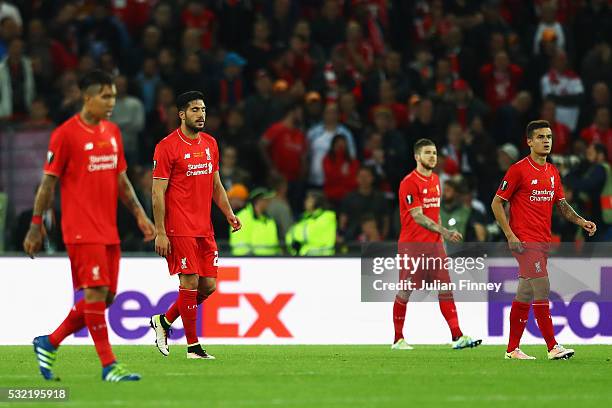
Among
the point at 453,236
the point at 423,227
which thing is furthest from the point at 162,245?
the point at 423,227

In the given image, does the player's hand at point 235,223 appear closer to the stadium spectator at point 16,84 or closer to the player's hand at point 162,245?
the player's hand at point 162,245

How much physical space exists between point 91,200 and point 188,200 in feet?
8.82

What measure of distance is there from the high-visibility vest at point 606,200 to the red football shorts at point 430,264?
15.4 ft

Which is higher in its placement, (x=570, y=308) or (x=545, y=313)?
(x=545, y=313)

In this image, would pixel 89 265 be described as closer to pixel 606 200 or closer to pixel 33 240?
pixel 33 240

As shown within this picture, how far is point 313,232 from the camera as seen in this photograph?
19.2 meters

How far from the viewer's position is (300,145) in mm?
21453

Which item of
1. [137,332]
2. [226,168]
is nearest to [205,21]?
[226,168]

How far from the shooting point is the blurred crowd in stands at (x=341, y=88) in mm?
20266

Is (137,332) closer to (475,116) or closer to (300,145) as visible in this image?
(300,145)

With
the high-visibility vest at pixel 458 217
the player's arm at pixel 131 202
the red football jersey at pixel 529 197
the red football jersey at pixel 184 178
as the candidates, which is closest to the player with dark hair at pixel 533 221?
the red football jersey at pixel 529 197

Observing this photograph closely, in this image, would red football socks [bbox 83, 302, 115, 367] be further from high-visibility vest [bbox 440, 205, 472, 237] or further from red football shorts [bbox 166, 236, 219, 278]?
high-visibility vest [bbox 440, 205, 472, 237]

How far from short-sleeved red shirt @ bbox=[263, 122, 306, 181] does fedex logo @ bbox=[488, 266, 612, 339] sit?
4.54 metres

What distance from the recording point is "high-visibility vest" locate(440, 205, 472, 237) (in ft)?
62.4
